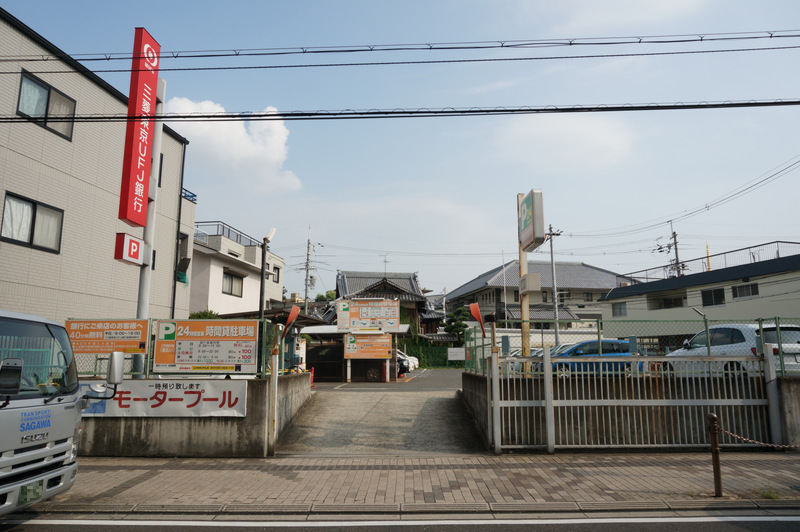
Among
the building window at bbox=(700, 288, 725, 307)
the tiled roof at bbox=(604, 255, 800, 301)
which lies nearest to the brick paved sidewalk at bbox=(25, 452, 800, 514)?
the tiled roof at bbox=(604, 255, 800, 301)

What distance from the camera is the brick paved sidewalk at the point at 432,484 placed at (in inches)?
234

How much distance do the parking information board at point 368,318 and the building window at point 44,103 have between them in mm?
12723

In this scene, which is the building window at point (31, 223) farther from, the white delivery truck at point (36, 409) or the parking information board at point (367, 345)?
the parking information board at point (367, 345)

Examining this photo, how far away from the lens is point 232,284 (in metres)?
29.2

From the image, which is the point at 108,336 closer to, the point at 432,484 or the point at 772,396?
the point at 432,484

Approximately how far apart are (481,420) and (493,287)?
3808 cm

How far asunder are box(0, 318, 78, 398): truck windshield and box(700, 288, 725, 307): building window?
98.7 feet

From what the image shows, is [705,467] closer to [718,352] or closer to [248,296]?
[718,352]

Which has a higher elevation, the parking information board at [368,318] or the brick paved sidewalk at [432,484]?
the parking information board at [368,318]

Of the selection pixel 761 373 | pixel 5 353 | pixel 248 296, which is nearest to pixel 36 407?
pixel 5 353

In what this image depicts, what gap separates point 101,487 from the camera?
683cm

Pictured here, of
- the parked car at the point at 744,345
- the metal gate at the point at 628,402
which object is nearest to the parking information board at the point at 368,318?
the metal gate at the point at 628,402

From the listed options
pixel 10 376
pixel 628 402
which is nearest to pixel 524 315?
pixel 628 402

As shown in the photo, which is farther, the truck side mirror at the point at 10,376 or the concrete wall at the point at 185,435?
the concrete wall at the point at 185,435
